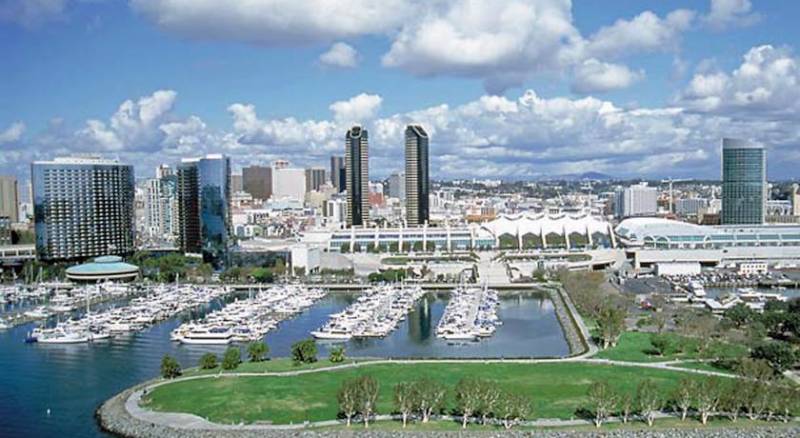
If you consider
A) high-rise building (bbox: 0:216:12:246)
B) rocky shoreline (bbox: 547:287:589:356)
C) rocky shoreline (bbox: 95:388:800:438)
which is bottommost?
rocky shoreline (bbox: 547:287:589:356)

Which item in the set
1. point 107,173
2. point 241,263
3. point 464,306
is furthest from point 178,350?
point 107,173

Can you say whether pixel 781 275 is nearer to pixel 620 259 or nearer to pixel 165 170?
pixel 620 259

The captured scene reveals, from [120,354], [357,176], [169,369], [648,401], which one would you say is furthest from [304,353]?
[357,176]

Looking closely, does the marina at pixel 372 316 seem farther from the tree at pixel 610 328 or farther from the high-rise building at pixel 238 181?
the high-rise building at pixel 238 181

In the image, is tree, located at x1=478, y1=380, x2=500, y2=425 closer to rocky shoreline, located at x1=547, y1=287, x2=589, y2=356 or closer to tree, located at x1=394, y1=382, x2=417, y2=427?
Answer: tree, located at x1=394, y1=382, x2=417, y2=427

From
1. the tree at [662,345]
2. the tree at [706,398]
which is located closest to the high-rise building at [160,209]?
the tree at [662,345]

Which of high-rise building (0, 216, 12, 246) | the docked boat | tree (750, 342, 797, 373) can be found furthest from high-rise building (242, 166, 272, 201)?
tree (750, 342, 797, 373)
